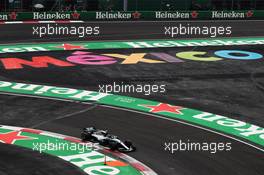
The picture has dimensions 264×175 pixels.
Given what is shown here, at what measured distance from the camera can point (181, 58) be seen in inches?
1432

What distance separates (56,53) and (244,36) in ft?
59.5

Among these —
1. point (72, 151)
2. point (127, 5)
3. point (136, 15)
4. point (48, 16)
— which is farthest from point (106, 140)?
point (127, 5)

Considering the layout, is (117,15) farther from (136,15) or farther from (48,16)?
(48,16)

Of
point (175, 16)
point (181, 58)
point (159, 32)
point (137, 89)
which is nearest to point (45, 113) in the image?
point (137, 89)

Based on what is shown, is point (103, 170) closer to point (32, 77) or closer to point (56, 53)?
point (32, 77)

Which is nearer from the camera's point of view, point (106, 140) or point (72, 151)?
point (72, 151)

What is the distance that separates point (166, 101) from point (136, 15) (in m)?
27.6

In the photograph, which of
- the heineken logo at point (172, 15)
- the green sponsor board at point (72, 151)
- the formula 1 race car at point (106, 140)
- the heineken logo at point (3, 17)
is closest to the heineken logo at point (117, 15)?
the heineken logo at point (172, 15)

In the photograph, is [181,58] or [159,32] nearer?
A: [181,58]

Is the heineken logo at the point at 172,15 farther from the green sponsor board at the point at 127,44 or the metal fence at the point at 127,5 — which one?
the green sponsor board at the point at 127,44

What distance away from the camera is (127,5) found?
53.8m

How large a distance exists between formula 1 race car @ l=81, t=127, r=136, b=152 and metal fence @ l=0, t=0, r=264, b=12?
32332 millimetres

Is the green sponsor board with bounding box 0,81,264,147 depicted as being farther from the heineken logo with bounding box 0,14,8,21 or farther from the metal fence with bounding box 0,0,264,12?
the metal fence with bounding box 0,0,264,12

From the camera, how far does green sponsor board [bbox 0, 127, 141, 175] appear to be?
16.8 metres
